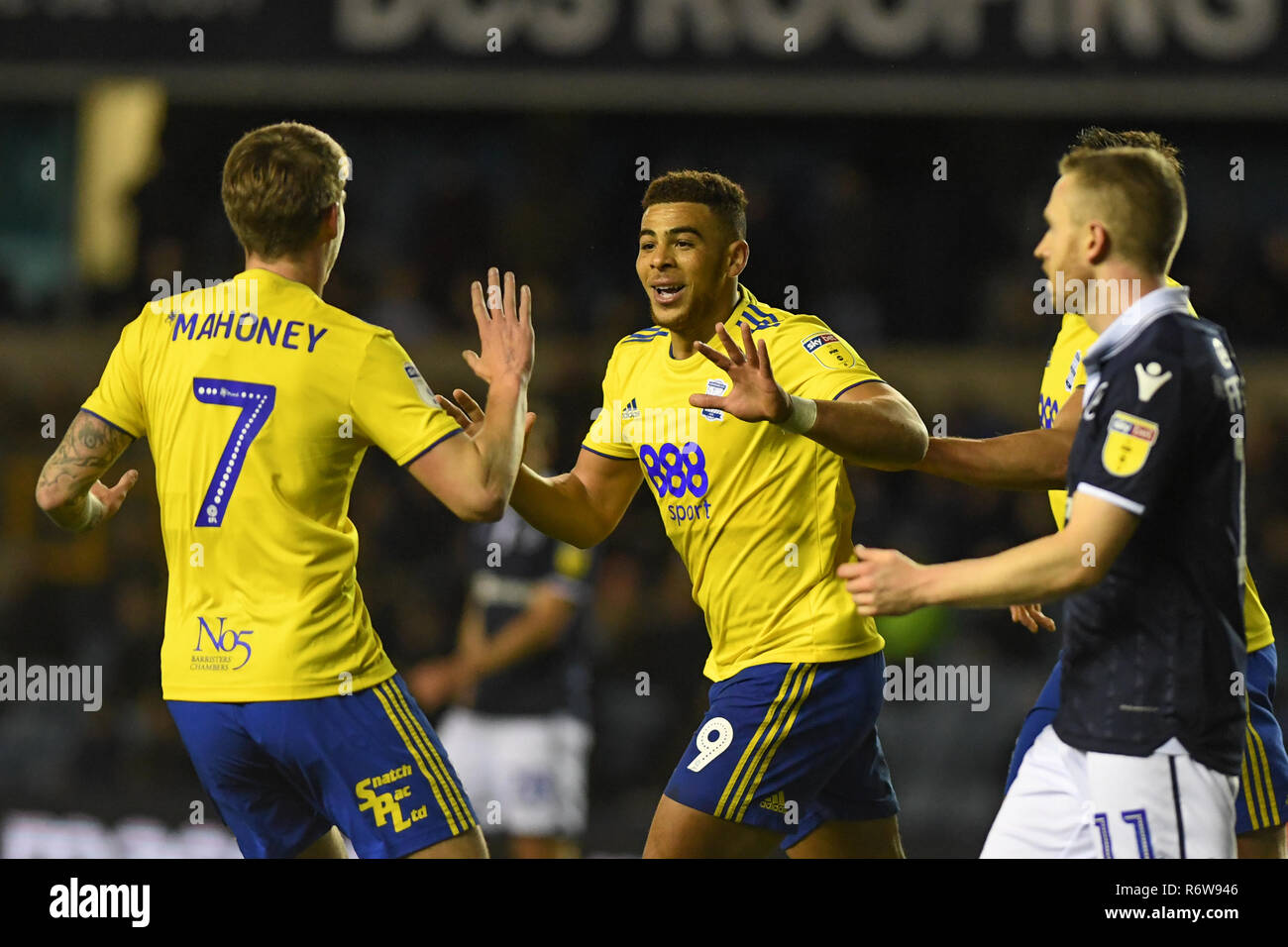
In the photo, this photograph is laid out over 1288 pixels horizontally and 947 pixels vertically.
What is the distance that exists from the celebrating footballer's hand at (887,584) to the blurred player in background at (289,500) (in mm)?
949

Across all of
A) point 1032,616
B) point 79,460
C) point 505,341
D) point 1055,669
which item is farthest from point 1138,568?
point 79,460

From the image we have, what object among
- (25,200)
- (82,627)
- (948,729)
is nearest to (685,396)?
(948,729)

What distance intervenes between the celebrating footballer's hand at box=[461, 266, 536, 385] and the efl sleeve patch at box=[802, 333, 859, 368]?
3.01 feet

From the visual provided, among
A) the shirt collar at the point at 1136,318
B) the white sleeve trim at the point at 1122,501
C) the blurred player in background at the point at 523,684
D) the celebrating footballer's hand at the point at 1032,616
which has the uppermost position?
the shirt collar at the point at 1136,318

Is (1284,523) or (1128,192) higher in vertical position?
(1128,192)

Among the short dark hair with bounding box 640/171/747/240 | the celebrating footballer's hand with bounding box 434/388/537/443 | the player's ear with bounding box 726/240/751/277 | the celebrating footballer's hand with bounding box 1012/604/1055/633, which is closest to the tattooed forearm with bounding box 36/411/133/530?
the celebrating footballer's hand with bounding box 434/388/537/443

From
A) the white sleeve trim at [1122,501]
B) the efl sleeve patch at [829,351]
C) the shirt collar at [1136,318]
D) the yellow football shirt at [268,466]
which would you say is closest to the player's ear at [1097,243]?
the shirt collar at [1136,318]

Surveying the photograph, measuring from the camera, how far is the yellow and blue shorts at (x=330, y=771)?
4.05 metres

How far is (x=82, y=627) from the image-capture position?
10.8 metres

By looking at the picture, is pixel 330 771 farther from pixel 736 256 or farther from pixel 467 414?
pixel 736 256

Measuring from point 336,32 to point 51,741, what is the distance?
476 centimetres

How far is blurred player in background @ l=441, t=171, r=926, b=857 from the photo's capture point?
456 centimetres

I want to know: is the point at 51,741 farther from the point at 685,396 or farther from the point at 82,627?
the point at 685,396

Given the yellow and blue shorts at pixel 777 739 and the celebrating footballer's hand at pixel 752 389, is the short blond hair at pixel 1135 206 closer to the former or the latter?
the celebrating footballer's hand at pixel 752 389
